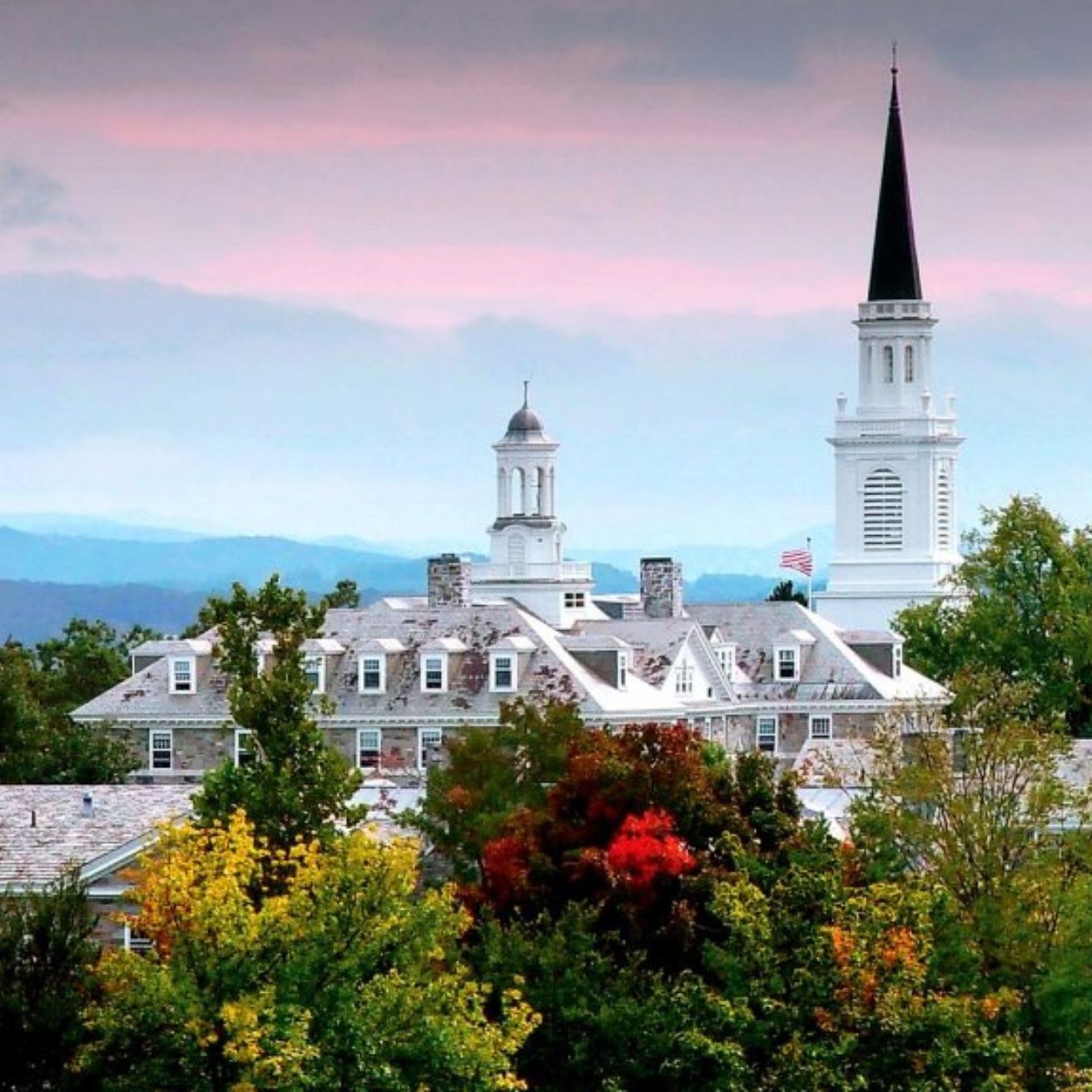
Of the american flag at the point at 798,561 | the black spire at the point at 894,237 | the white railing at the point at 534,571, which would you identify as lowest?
the white railing at the point at 534,571

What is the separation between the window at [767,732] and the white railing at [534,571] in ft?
41.4

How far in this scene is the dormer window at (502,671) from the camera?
125000 millimetres

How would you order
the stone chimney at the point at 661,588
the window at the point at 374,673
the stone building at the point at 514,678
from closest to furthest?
the stone building at the point at 514,678
the window at the point at 374,673
the stone chimney at the point at 661,588

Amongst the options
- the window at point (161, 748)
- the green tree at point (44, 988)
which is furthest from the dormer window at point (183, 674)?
the green tree at point (44, 988)

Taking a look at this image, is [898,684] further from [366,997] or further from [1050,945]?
[366,997]

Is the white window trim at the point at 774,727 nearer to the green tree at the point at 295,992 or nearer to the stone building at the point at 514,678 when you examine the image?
the stone building at the point at 514,678

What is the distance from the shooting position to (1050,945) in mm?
74188

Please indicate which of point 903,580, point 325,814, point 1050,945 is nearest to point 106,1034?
point 325,814

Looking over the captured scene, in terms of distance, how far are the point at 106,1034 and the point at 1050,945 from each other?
16506mm

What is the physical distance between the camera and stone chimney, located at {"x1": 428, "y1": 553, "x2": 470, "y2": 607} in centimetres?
13675

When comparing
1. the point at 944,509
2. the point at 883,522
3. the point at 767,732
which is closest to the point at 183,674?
the point at 767,732

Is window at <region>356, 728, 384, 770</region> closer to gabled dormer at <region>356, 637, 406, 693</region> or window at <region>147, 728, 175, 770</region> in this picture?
gabled dormer at <region>356, 637, 406, 693</region>

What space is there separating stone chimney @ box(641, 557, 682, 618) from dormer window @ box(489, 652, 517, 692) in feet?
51.7

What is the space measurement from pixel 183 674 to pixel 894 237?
7369 centimetres
